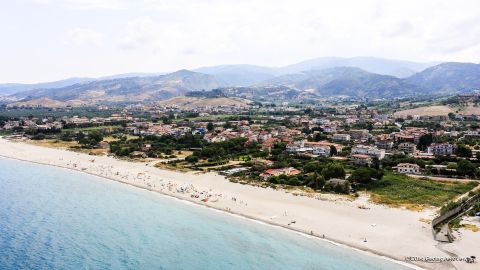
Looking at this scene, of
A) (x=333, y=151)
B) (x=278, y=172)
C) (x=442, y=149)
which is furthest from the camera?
(x=333, y=151)

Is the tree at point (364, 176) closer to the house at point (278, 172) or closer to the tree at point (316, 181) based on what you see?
the tree at point (316, 181)

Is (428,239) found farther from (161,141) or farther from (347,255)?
(161,141)

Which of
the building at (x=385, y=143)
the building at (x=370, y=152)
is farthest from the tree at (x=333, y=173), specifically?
the building at (x=385, y=143)

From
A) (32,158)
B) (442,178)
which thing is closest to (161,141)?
(32,158)

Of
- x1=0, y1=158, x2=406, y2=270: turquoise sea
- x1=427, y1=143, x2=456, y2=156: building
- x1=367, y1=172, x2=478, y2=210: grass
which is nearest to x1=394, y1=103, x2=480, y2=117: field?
x1=427, y1=143, x2=456, y2=156: building

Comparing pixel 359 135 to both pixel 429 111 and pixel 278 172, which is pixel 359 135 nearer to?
pixel 278 172

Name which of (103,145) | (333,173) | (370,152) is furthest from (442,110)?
(103,145)
